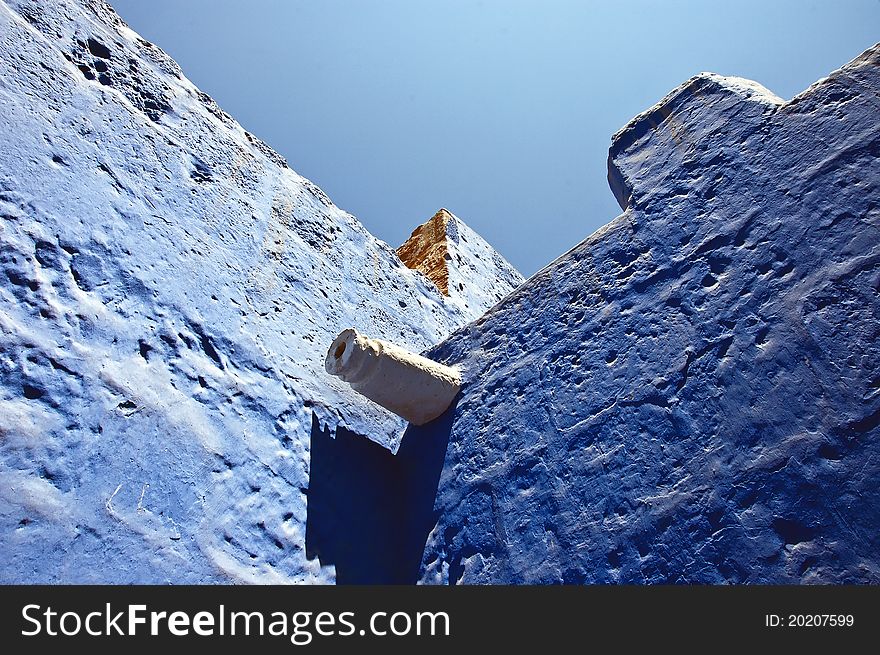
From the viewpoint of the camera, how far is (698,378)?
2203 mm

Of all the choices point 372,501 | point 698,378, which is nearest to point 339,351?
point 372,501

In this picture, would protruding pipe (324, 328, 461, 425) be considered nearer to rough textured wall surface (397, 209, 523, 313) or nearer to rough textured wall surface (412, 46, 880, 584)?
rough textured wall surface (412, 46, 880, 584)

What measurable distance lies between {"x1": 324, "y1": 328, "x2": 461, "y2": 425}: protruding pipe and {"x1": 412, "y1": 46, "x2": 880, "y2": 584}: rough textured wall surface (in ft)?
0.34

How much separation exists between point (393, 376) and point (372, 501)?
554 mm

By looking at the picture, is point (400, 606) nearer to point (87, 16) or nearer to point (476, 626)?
point (476, 626)

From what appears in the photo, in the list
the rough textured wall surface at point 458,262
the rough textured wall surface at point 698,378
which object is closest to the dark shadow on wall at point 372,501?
the rough textured wall surface at point 698,378

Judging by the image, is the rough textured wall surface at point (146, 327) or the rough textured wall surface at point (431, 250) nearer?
the rough textured wall surface at point (146, 327)

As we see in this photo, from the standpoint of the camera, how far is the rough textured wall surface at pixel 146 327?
196cm

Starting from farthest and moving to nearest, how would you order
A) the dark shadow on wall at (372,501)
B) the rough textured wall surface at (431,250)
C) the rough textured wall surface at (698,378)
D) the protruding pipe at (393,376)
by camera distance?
the rough textured wall surface at (431,250) < the protruding pipe at (393,376) < the dark shadow on wall at (372,501) < the rough textured wall surface at (698,378)

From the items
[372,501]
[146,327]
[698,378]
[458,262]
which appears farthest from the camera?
[458,262]

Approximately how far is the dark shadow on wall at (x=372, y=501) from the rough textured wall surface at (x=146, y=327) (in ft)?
0.22

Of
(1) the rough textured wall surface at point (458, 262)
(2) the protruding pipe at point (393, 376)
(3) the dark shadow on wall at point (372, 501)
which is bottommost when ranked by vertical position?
(3) the dark shadow on wall at point (372, 501)

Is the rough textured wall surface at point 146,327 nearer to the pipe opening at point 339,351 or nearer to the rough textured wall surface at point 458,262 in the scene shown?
the pipe opening at point 339,351

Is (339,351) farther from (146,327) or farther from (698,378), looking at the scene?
(698,378)
